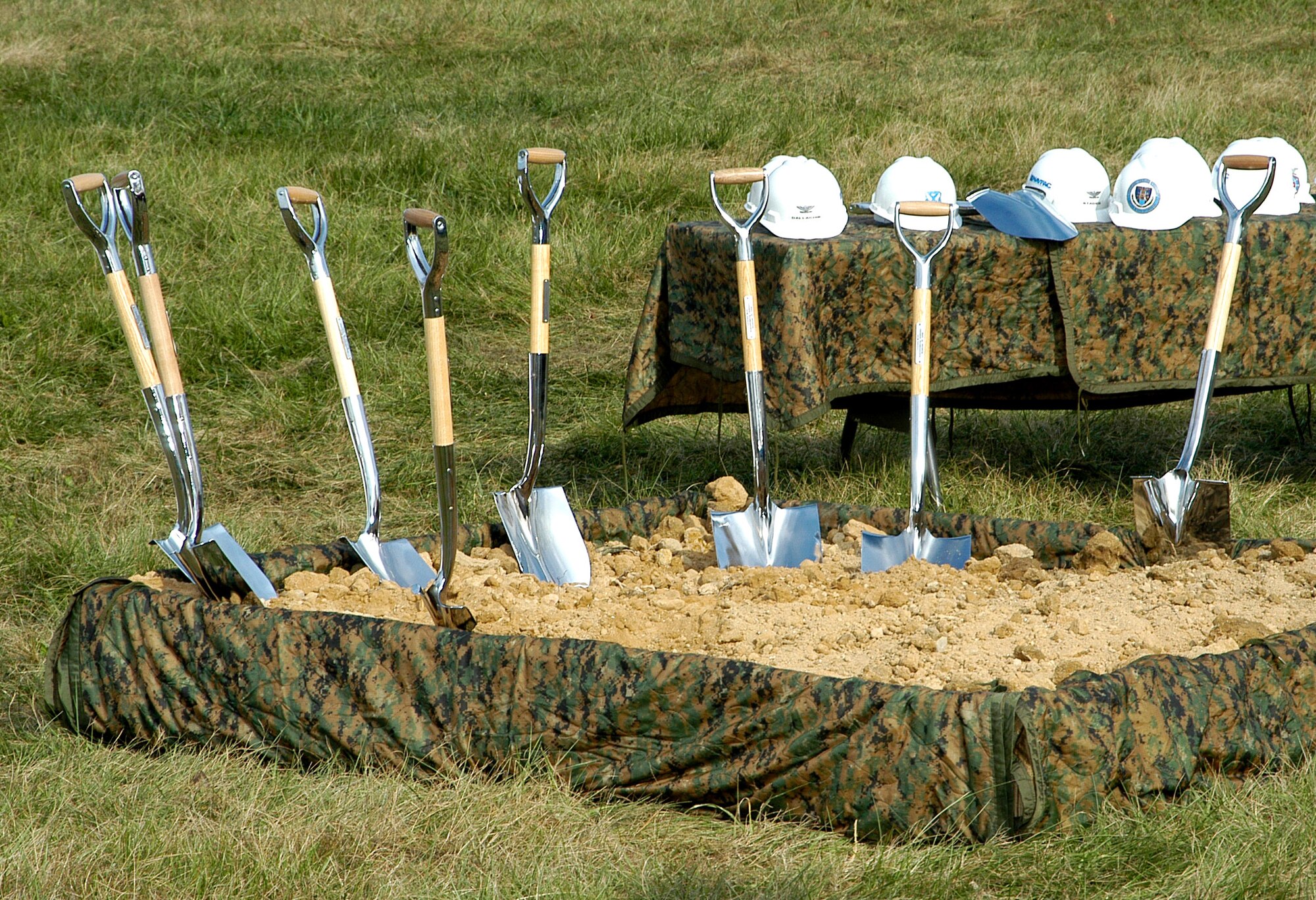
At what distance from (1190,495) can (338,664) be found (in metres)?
2.08

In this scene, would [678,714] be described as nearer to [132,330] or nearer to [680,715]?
[680,715]

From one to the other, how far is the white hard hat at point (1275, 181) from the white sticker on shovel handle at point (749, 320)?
1.48 metres

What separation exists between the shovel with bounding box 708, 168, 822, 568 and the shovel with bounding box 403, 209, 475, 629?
33.6 inches

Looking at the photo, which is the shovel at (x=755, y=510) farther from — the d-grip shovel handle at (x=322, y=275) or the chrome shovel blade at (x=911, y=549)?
the d-grip shovel handle at (x=322, y=275)

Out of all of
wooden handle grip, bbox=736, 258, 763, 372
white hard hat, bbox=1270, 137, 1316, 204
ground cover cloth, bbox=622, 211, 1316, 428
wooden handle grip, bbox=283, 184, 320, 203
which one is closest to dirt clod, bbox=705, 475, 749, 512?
ground cover cloth, bbox=622, 211, 1316, 428

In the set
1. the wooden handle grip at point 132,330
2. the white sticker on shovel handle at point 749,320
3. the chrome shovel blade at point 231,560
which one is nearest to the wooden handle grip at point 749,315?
the white sticker on shovel handle at point 749,320

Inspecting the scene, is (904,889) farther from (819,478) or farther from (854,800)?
(819,478)

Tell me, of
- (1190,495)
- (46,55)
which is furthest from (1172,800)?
(46,55)

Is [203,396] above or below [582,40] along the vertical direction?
below

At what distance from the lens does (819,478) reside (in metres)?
4.58

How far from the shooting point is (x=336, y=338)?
323 cm

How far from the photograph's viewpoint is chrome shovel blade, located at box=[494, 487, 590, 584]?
137 inches

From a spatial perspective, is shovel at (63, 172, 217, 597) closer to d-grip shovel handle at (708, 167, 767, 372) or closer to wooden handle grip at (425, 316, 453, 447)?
wooden handle grip at (425, 316, 453, 447)

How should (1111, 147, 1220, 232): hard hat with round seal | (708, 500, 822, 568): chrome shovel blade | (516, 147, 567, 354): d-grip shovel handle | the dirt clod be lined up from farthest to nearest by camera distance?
1. (1111, 147, 1220, 232): hard hat with round seal
2. the dirt clod
3. (708, 500, 822, 568): chrome shovel blade
4. (516, 147, 567, 354): d-grip shovel handle
